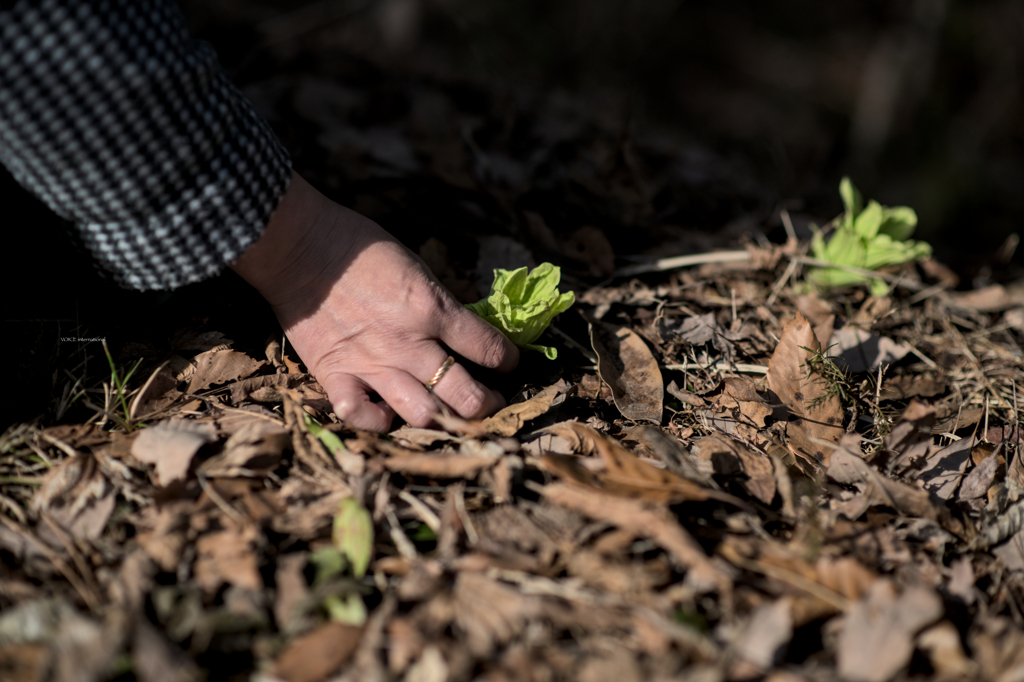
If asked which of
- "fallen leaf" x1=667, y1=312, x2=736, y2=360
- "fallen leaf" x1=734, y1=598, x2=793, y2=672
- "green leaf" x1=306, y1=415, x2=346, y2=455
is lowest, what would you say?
"green leaf" x1=306, y1=415, x2=346, y2=455

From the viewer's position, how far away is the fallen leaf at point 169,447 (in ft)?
4.05

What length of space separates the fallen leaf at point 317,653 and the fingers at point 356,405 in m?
0.50

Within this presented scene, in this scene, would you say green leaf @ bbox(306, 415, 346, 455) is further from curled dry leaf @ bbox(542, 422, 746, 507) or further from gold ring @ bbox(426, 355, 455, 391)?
curled dry leaf @ bbox(542, 422, 746, 507)

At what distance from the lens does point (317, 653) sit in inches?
38.0

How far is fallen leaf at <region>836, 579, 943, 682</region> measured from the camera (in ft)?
3.16

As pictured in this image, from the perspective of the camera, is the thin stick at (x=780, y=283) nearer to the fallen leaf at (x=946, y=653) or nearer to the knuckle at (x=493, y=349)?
the knuckle at (x=493, y=349)

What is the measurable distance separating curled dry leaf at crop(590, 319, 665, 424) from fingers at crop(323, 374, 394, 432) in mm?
551

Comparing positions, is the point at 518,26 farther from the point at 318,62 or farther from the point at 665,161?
the point at 665,161

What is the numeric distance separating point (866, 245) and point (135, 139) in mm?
2023

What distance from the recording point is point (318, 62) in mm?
3244

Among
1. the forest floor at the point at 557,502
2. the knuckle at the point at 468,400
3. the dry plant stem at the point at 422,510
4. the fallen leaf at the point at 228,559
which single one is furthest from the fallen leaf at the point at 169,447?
the knuckle at the point at 468,400

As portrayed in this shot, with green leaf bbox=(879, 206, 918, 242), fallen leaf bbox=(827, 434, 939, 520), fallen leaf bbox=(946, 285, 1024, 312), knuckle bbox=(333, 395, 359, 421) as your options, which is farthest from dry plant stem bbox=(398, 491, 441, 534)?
fallen leaf bbox=(946, 285, 1024, 312)

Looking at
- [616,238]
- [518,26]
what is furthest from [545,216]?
[518,26]

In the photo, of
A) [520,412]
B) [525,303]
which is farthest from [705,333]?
[520,412]
